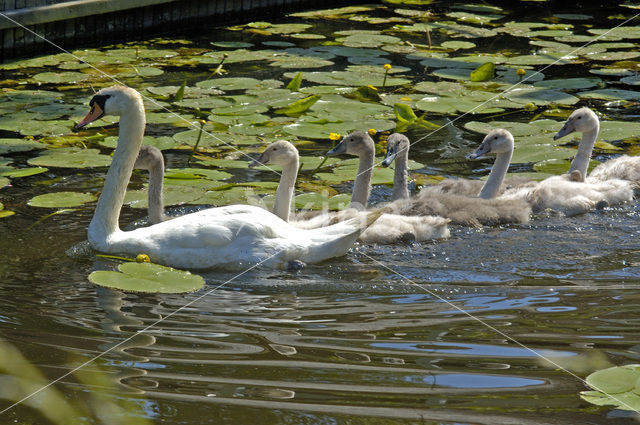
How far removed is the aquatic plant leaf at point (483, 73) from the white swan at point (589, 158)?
1858mm

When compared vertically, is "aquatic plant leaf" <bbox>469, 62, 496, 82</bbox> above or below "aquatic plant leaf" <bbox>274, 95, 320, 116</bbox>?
above

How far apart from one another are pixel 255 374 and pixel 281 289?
132cm

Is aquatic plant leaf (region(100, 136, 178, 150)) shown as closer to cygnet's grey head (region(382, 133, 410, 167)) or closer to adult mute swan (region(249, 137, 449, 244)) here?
adult mute swan (region(249, 137, 449, 244))

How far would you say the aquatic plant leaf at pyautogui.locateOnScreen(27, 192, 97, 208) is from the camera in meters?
5.78

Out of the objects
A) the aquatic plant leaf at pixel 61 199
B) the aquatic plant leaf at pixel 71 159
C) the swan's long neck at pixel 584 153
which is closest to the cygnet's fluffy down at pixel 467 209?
the swan's long neck at pixel 584 153

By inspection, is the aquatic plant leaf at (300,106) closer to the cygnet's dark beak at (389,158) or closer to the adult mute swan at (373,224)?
the cygnet's dark beak at (389,158)

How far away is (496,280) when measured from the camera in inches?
191

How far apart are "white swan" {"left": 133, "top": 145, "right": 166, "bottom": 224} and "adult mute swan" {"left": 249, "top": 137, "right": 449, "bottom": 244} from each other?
68 centimetres

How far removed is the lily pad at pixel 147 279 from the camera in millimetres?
4434

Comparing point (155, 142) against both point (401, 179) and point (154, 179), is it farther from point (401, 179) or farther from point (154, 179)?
point (401, 179)

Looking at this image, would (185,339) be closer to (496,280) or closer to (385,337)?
(385,337)

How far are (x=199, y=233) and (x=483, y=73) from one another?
441cm

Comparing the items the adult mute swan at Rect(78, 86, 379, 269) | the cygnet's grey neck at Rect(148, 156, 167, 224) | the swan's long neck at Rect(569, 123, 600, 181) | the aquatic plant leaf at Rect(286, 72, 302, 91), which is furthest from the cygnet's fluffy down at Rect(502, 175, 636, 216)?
the aquatic plant leaf at Rect(286, 72, 302, 91)

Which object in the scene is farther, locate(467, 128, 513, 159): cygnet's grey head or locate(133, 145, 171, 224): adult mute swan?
locate(467, 128, 513, 159): cygnet's grey head
